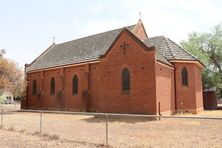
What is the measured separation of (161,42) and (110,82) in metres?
7.76

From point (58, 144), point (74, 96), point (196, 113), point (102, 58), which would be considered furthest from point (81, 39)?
point (58, 144)

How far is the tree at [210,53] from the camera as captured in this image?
40344 millimetres

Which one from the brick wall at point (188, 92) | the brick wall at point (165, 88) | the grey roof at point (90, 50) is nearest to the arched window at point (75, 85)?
the grey roof at point (90, 50)

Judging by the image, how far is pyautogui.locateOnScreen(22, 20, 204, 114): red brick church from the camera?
72.5 ft

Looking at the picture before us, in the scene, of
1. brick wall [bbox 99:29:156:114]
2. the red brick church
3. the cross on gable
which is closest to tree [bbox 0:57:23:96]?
the red brick church

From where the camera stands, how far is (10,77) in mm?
33938

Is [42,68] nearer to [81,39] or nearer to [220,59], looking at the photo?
[81,39]

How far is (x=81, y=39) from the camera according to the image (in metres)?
39.0

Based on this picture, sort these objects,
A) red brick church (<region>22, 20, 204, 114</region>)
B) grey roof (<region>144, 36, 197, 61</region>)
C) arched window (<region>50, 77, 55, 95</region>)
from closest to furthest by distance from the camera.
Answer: red brick church (<region>22, 20, 204, 114</region>) → grey roof (<region>144, 36, 197, 61</region>) → arched window (<region>50, 77, 55, 95</region>)

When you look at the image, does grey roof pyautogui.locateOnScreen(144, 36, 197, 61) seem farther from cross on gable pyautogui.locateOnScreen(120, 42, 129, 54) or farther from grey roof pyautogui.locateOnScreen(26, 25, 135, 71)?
grey roof pyautogui.locateOnScreen(26, 25, 135, 71)

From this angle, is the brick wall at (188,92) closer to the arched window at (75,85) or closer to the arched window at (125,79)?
the arched window at (125,79)

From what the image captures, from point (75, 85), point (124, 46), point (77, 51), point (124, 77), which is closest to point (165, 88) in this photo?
point (124, 77)

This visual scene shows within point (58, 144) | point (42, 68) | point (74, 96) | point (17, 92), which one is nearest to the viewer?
point (58, 144)

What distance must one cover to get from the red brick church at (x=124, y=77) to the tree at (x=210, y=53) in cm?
1068
